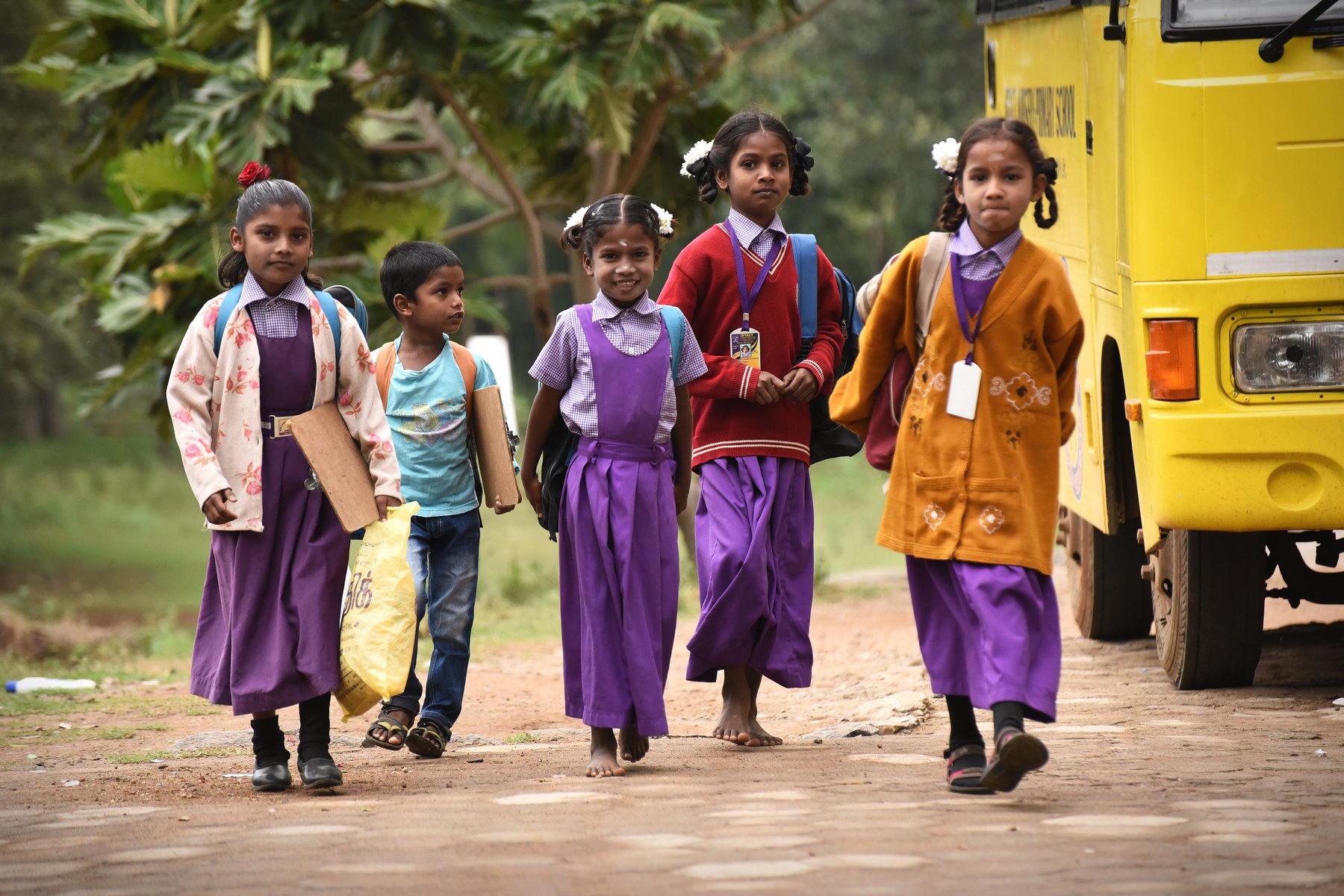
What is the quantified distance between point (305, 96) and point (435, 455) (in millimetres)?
4744

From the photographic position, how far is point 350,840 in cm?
412

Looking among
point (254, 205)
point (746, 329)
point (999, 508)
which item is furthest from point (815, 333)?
point (254, 205)

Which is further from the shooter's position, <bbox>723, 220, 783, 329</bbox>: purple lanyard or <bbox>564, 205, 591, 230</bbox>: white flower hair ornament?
<bbox>723, 220, 783, 329</bbox>: purple lanyard

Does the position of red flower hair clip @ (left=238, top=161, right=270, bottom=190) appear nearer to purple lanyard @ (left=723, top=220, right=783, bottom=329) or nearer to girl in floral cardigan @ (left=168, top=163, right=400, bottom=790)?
girl in floral cardigan @ (left=168, top=163, right=400, bottom=790)

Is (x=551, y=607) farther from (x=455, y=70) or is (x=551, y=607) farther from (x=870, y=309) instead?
(x=870, y=309)

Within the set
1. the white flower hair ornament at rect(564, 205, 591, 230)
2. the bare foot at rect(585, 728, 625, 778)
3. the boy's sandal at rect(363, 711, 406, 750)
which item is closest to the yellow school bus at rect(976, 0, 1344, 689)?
the white flower hair ornament at rect(564, 205, 591, 230)

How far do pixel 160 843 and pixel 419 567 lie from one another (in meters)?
1.65

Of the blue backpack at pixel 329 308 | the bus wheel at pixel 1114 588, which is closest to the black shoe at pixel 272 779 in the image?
the blue backpack at pixel 329 308

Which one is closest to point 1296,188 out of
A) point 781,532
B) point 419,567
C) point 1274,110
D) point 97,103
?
point 1274,110

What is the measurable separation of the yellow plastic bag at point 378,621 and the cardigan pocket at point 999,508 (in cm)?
167

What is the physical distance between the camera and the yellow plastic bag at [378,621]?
488cm

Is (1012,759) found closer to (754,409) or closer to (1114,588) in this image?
(754,409)

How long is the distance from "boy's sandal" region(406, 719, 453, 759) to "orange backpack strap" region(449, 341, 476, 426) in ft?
3.32

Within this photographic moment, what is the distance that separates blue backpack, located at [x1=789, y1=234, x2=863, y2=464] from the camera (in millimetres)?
5723
